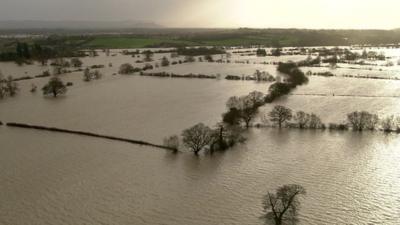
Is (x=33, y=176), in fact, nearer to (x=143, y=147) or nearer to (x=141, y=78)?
(x=143, y=147)

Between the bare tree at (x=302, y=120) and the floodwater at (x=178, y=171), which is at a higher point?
the bare tree at (x=302, y=120)

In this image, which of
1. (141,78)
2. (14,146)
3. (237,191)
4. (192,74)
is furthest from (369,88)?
(14,146)

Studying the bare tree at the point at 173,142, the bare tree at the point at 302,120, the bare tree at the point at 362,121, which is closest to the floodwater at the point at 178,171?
the bare tree at the point at 173,142

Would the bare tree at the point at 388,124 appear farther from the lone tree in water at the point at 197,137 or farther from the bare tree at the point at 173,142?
the bare tree at the point at 173,142

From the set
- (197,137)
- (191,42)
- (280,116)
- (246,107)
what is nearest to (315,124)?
(280,116)

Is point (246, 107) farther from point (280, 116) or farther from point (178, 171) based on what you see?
point (178, 171)

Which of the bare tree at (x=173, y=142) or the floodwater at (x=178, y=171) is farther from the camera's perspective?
the bare tree at (x=173, y=142)
